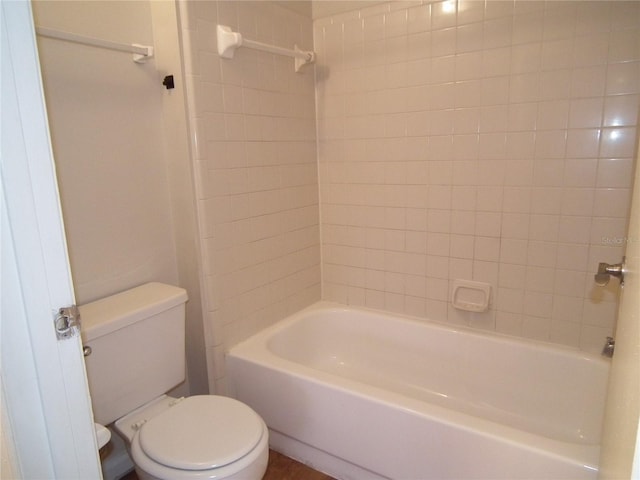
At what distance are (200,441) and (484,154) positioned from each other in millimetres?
1628

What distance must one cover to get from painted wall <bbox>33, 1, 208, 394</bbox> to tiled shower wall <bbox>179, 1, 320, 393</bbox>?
6 centimetres

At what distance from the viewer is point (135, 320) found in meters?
1.54

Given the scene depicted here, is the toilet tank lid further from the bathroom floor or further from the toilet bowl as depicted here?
the bathroom floor

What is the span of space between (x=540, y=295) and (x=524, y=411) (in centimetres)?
53

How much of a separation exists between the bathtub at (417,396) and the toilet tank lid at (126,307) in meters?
0.45

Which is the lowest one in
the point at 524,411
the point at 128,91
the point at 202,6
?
the point at 524,411

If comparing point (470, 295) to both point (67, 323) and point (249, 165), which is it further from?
point (67, 323)

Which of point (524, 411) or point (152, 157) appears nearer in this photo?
point (152, 157)

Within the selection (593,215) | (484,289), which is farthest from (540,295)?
(593,215)

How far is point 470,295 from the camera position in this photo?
2102mm

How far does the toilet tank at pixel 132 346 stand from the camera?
146 centimetres

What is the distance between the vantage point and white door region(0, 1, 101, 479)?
1.77 ft

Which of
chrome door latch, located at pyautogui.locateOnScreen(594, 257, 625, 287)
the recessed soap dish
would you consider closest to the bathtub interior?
the recessed soap dish

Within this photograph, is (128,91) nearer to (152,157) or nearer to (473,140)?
(152,157)
